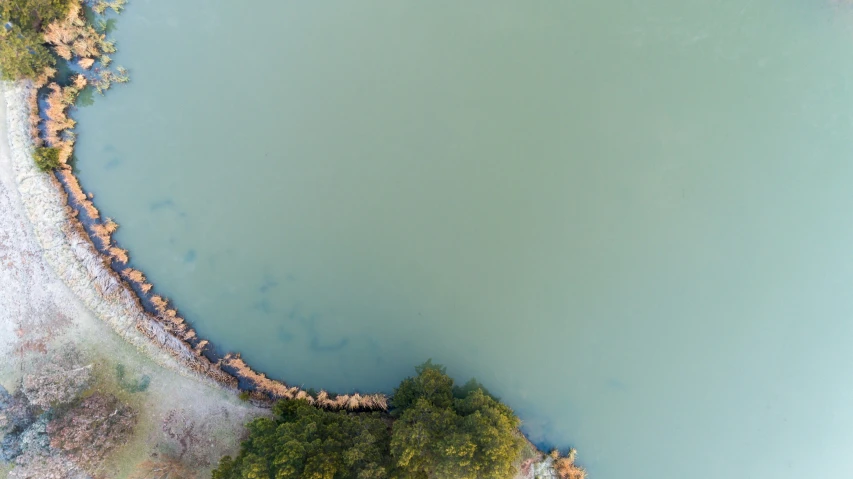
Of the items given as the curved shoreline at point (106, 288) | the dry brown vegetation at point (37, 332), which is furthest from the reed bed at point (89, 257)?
the dry brown vegetation at point (37, 332)

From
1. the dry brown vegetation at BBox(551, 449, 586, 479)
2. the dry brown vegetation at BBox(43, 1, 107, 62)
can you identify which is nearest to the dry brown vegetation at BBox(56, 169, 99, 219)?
the dry brown vegetation at BBox(43, 1, 107, 62)

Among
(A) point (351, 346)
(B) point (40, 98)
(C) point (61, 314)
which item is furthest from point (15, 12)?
(A) point (351, 346)

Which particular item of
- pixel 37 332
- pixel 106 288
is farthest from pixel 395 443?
pixel 37 332

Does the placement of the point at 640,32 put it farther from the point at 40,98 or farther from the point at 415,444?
the point at 40,98

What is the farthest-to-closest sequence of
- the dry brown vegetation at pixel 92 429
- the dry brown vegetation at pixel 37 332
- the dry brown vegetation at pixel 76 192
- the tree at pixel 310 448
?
the dry brown vegetation at pixel 76 192, the dry brown vegetation at pixel 37 332, the dry brown vegetation at pixel 92 429, the tree at pixel 310 448

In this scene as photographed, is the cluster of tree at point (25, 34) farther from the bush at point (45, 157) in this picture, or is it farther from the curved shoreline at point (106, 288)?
the bush at point (45, 157)

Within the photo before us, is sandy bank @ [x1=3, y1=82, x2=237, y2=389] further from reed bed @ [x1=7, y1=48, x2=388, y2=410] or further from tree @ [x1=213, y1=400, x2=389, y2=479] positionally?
tree @ [x1=213, y1=400, x2=389, y2=479]
